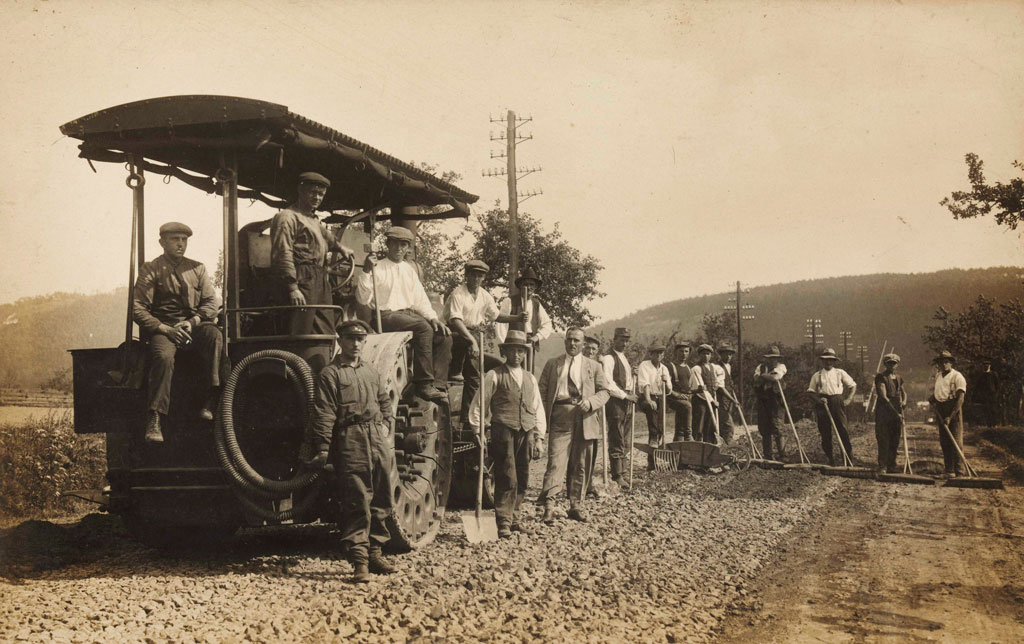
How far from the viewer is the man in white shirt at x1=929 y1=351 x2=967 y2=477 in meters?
12.8

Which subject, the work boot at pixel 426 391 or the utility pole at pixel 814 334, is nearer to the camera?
the work boot at pixel 426 391

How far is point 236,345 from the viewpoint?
661cm

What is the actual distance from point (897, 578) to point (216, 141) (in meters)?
6.52

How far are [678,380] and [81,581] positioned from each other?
35.2 ft

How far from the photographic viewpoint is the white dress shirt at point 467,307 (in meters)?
8.75

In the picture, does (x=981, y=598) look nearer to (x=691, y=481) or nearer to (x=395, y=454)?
(x=395, y=454)

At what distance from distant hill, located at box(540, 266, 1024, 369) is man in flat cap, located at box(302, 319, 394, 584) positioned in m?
40.1

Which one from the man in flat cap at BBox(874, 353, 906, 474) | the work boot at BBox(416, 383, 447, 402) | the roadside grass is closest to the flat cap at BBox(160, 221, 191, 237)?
the work boot at BBox(416, 383, 447, 402)

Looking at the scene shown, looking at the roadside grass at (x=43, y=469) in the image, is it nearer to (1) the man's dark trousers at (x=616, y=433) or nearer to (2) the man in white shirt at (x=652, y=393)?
(1) the man's dark trousers at (x=616, y=433)

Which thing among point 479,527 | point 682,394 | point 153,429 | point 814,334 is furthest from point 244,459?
point 814,334

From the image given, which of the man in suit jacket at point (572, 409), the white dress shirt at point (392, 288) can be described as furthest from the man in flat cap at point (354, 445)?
the man in suit jacket at point (572, 409)

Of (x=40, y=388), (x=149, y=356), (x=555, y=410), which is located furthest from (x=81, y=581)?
(x=40, y=388)

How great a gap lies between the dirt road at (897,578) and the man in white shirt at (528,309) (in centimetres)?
387

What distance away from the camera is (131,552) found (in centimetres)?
747
